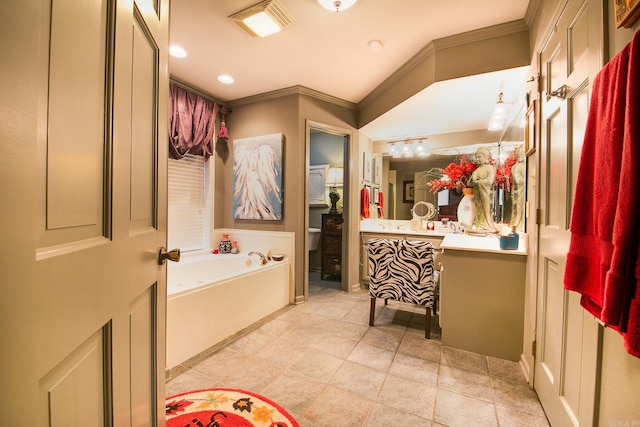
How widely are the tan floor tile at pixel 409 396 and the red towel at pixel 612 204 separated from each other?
1.05m

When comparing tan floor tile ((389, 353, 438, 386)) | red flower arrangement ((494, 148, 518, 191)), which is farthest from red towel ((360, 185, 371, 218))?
tan floor tile ((389, 353, 438, 386))

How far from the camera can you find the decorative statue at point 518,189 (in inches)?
85.6

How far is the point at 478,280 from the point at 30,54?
2.46m

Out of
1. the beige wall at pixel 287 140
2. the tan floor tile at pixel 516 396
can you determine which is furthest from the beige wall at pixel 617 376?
the beige wall at pixel 287 140

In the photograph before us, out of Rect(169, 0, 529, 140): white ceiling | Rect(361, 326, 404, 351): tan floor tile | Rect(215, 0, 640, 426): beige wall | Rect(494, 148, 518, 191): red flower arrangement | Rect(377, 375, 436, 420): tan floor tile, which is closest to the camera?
Rect(377, 375, 436, 420): tan floor tile

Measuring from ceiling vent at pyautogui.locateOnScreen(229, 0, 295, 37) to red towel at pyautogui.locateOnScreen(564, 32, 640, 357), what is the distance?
184 cm

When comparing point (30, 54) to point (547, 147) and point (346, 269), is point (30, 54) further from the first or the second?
point (346, 269)

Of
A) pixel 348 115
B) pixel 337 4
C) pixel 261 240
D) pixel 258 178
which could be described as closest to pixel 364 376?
pixel 261 240

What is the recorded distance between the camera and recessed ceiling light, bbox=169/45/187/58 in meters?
2.35

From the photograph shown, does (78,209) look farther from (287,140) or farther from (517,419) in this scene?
(287,140)

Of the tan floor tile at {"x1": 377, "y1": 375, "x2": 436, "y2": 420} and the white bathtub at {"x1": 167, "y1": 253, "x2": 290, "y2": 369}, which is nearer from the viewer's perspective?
the tan floor tile at {"x1": 377, "y1": 375, "x2": 436, "y2": 420}

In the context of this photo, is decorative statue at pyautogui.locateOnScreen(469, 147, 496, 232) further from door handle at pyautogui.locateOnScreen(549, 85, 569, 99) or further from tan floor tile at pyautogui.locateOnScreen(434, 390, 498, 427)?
tan floor tile at pyautogui.locateOnScreen(434, 390, 498, 427)

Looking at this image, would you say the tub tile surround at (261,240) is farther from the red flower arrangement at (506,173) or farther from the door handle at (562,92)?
the door handle at (562,92)

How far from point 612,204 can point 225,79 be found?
3200 millimetres
